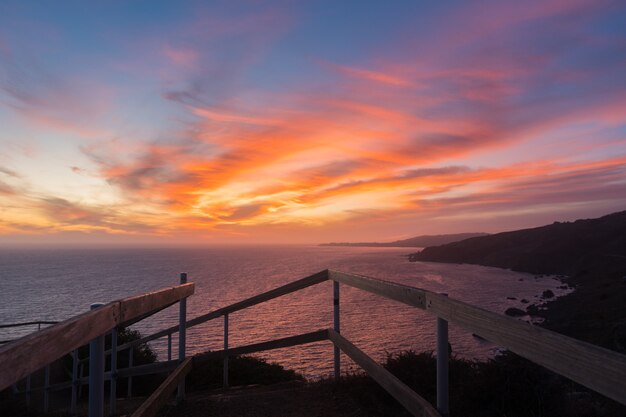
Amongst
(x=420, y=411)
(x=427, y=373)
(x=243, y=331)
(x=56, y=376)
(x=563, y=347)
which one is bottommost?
(x=243, y=331)

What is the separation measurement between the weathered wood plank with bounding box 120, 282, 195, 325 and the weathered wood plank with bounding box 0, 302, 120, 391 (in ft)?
1.32

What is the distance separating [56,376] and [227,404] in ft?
56.6

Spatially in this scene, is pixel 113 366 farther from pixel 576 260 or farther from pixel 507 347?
Answer: pixel 576 260

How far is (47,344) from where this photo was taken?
5.85 feet

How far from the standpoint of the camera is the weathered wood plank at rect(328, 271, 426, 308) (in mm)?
3277

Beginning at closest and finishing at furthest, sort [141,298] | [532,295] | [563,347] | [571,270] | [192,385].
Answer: [563,347] → [141,298] → [192,385] → [532,295] → [571,270]

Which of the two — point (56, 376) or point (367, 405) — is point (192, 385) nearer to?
point (56, 376)

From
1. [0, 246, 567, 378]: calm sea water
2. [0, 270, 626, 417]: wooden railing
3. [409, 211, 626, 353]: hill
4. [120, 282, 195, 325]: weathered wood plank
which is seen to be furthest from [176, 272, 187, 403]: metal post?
[409, 211, 626, 353]: hill

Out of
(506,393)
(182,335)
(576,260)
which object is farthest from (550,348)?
(576,260)

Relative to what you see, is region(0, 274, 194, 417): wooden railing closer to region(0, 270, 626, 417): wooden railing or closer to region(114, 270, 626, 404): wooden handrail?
region(0, 270, 626, 417): wooden railing

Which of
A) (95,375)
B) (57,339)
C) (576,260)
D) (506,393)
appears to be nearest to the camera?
(57,339)

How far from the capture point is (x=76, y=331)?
6.86 ft

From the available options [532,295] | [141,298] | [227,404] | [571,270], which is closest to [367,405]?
[227,404]

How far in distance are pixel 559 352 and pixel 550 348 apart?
0.05m
